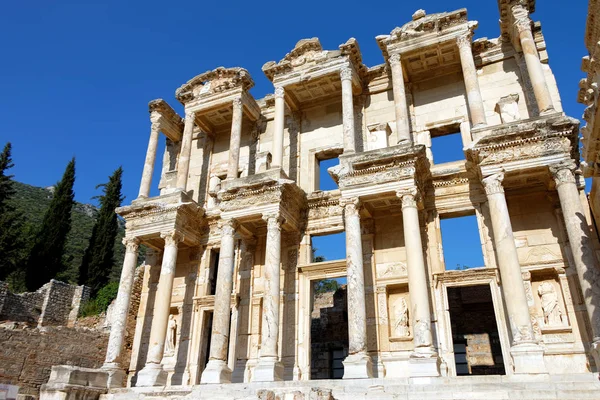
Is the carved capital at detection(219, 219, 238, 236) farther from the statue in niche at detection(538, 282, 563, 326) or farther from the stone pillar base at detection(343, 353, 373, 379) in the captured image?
the statue in niche at detection(538, 282, 563, 326)

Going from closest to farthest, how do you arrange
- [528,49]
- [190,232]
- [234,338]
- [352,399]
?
[352,399]
[528,49]
[234,338]
[190,232]

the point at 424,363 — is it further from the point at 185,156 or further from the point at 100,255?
the point at 100,255

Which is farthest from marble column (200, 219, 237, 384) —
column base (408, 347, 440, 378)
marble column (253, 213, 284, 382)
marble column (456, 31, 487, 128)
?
marble column (456, 31, 487, 128)

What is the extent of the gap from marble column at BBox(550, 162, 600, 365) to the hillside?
34179mm

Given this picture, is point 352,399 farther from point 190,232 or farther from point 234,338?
point 190,232

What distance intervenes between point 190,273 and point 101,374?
15.6 ft

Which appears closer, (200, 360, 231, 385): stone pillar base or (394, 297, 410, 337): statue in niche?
(200, 360, 231, 385): stone pillar base

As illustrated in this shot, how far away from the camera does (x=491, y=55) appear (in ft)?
54.6

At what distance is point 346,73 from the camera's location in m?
16.9

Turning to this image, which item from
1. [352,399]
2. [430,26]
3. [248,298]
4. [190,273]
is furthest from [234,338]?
[430,26]

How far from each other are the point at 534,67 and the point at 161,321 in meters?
14.5

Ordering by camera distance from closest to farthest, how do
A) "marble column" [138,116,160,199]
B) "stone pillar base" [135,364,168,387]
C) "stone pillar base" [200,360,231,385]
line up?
"stone pillar base" [200,360,231,385]
"stone pillar base" [135,364,168,387]
"marble column" [138,116,160,199]

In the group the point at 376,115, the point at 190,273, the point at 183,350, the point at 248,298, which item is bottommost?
the point at 183,350

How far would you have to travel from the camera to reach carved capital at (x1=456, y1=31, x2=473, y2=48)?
15.6 metres
